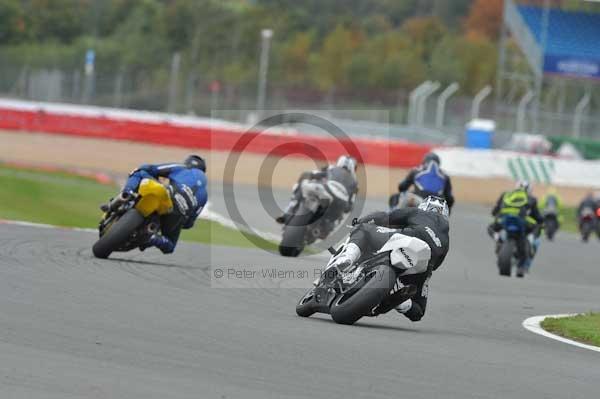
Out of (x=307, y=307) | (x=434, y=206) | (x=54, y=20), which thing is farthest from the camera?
(x=54, y=20)

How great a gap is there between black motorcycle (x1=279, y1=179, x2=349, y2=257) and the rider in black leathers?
20.0 ft

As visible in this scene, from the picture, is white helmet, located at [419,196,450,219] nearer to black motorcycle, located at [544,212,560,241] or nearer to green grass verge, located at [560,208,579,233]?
black motorcycle, located at [544,212,560,241]

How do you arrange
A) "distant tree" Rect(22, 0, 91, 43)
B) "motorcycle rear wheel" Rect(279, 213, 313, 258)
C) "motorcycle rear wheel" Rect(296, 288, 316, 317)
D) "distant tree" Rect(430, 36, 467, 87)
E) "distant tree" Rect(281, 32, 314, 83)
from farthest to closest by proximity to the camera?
"distant tree" Rect(281, 32, 314, 83) → "distant tree" Rect(22, 0, 91, 43) → "distant tree" Rect(430, 36, 467, 87) → "motorcycle rear wheel" Rect(279, 213, 313, 258) → "motorcycle rear wheel" Rect(296, 288, 316, 317)

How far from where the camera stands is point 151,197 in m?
12.5

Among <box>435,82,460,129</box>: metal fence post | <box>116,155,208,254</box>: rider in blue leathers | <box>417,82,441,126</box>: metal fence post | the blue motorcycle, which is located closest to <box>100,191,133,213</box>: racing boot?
<box>116,155,208,254</box>: rider in blue leathers

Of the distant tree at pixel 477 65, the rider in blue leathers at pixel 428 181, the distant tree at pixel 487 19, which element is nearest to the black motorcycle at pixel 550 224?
the rider in blue leathers at pixel 428 181

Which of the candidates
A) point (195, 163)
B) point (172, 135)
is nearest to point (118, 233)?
point (195, 163)

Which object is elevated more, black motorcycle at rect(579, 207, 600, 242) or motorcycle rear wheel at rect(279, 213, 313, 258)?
motorcycle rear wheel at rect(279, 213, 313, 258)

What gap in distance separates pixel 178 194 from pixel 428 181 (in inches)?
218

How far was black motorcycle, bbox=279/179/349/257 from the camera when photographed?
15.9 metres

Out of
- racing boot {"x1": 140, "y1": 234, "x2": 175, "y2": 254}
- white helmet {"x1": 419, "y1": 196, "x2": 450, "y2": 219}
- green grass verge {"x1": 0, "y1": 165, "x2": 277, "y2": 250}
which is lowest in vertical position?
green grass verge {"x1": 0, "y1": 165, "x2": 277, "y2": 250}

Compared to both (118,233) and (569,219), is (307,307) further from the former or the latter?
(569,219)

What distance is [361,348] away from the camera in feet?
26.3

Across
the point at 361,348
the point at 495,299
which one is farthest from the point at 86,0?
the point at 361,348
